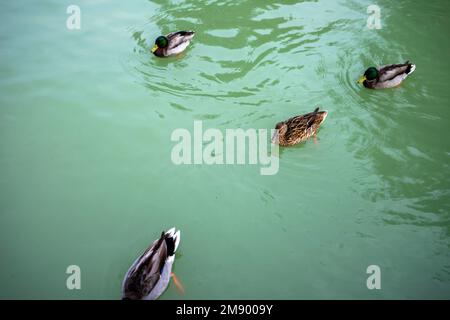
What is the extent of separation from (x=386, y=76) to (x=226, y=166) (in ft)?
10.9

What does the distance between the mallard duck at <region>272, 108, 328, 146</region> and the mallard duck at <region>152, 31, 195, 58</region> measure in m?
2.68

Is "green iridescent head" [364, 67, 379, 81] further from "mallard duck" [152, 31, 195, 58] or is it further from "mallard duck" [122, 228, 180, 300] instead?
"mallard duck" [122, 228, 180, 300]

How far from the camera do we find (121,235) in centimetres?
443

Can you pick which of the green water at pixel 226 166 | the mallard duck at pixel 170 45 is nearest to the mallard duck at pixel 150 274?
the green water at pixel 226 166

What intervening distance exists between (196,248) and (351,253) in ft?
6.27

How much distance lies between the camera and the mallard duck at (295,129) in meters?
5.19

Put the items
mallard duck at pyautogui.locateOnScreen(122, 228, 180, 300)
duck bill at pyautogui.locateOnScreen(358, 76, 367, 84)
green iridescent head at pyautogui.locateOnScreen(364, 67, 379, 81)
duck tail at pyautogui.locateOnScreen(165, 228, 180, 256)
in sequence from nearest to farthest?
mallard duck at pyautogui.locateOnScreen(122, 228, 180, 300), duck tail at pyautogui.locateOnScreen(165, 228, 180, 256), green iridescent head at pyautogui.locateOnScreen(364, 67, 379, 81), duck bill at pyautogui.locateOnScreen(358, 76, 367, 84)

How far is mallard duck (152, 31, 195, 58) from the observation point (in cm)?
650

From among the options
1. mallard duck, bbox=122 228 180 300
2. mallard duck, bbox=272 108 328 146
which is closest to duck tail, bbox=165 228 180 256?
mallard duck, bbox=122 228 180 300

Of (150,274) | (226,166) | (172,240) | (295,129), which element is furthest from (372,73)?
(150,274)

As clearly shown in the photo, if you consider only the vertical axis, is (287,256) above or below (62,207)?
below

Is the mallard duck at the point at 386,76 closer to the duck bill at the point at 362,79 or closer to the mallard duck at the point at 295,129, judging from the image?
the duck bill at the point at 362,79
